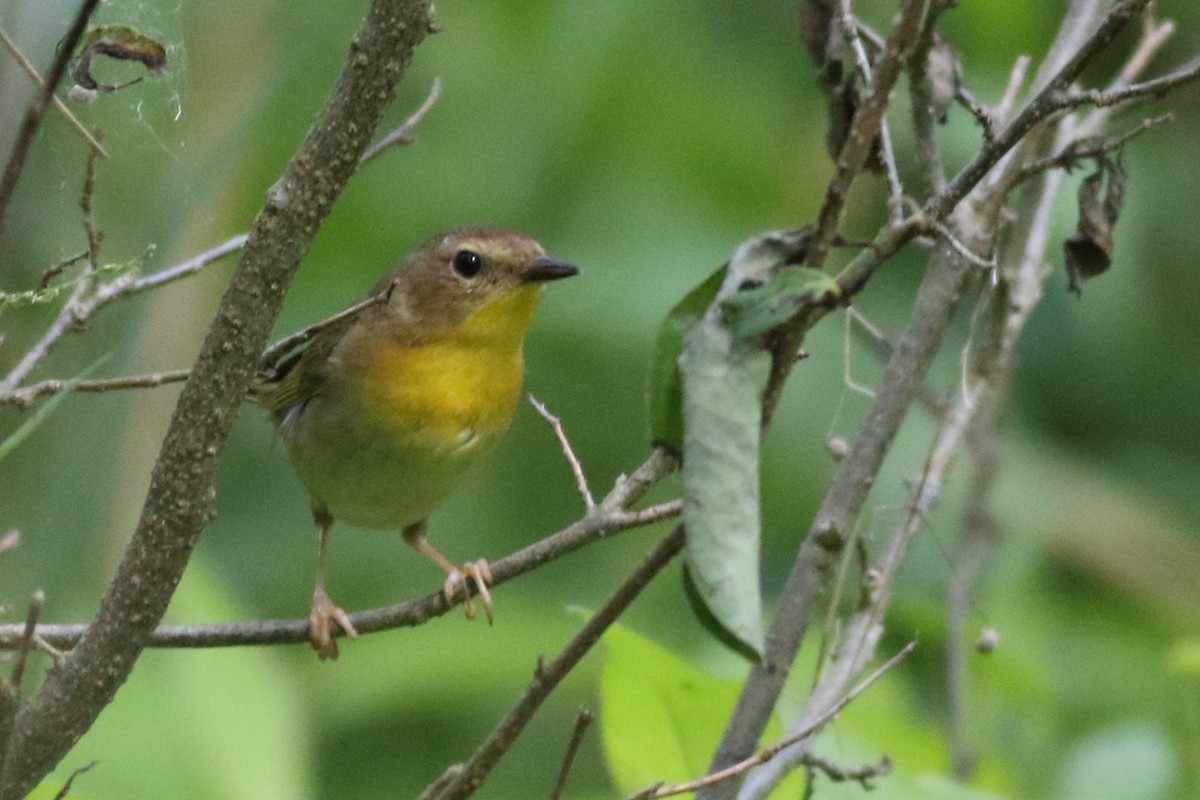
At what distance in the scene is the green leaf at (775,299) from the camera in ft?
5.81

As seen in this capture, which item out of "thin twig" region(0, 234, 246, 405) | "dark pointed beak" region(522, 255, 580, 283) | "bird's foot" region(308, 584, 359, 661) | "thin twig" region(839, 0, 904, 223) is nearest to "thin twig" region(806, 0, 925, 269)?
"thin twig" region(839, 0, 904, 223)

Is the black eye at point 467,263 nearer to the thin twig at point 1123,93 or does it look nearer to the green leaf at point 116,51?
the green leaf at point 116,51

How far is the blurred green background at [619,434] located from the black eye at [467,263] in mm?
589

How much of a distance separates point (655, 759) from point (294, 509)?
328cm

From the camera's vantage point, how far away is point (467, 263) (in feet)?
13.5

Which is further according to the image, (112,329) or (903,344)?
(112,329)

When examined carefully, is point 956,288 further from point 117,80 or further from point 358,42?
point 117,80

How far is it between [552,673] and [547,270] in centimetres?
187

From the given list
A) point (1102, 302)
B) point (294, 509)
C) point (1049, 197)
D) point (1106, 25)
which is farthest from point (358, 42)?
point (1102, 302)

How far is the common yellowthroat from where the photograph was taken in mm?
3916

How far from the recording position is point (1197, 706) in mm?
3549

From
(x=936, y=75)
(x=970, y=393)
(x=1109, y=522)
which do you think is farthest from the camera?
(x=1109, y=522)

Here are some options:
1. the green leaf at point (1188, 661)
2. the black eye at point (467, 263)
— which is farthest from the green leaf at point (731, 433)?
the black eye at point (467, 263)

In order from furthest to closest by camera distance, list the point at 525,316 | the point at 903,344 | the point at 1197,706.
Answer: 1. the point at 525,316
2. the point at 1197,706
3. the point at 903,344
